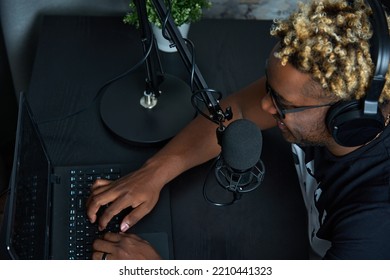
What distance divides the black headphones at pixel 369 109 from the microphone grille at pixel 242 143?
0.20m

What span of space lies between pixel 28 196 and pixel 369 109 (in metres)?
0.61

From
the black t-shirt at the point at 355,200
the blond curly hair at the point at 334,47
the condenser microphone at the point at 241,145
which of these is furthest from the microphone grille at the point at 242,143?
the black t-shirt at the point at 355,200

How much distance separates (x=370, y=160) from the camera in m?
1.12

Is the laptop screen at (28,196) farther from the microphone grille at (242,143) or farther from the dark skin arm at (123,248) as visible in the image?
the microphone grille at (242,143)

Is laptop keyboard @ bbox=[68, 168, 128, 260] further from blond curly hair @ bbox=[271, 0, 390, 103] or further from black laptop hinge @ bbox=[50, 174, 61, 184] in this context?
blond curly hair @ bbox=[271, 0, 390, 103]

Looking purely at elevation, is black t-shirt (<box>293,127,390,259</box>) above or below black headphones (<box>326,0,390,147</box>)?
below

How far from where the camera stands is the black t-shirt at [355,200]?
106 centimetres

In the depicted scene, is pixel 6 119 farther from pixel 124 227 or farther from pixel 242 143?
pixel 242 143

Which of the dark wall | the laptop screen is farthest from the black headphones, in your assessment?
the dark wall

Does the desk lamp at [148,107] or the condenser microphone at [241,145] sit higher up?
the condenser microphone at [241,145]

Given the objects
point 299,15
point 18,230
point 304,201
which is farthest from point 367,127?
point 18,230

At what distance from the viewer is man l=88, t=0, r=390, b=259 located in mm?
993

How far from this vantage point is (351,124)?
3.31 feet
